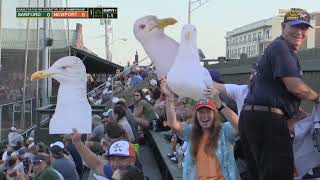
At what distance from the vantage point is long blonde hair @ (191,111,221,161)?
13.5 feet

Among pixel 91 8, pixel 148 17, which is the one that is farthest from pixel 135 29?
pixel 91 8

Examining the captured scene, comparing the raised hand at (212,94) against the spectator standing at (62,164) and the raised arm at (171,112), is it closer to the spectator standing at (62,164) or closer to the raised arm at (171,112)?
the raised arm at (171,112)

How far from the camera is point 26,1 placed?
69.4 feet

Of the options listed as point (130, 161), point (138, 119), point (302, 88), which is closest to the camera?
point (302, 88)

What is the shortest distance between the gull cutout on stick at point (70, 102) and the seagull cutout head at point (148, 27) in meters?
1.13

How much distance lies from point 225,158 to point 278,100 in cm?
77

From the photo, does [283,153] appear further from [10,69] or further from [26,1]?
[26,1]

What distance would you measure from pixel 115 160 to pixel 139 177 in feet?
3.05

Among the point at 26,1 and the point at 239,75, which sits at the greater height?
the point at 26,1

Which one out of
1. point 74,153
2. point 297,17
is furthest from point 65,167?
point 297,17

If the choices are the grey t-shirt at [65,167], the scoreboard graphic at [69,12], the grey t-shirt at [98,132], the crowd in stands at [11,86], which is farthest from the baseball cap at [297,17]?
the scoreboard graphic at [69,12]

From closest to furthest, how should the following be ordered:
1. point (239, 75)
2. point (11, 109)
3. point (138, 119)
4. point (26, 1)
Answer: point (239, 75) < point (138, 119) < point (11, 109) < point (26, 1)

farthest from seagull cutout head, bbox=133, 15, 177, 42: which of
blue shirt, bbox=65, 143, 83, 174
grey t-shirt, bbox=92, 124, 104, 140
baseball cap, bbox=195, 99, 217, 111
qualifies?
blue shirt, bbox=65, 143, 83, 174

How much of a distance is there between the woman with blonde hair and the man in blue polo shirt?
1.48 feet
